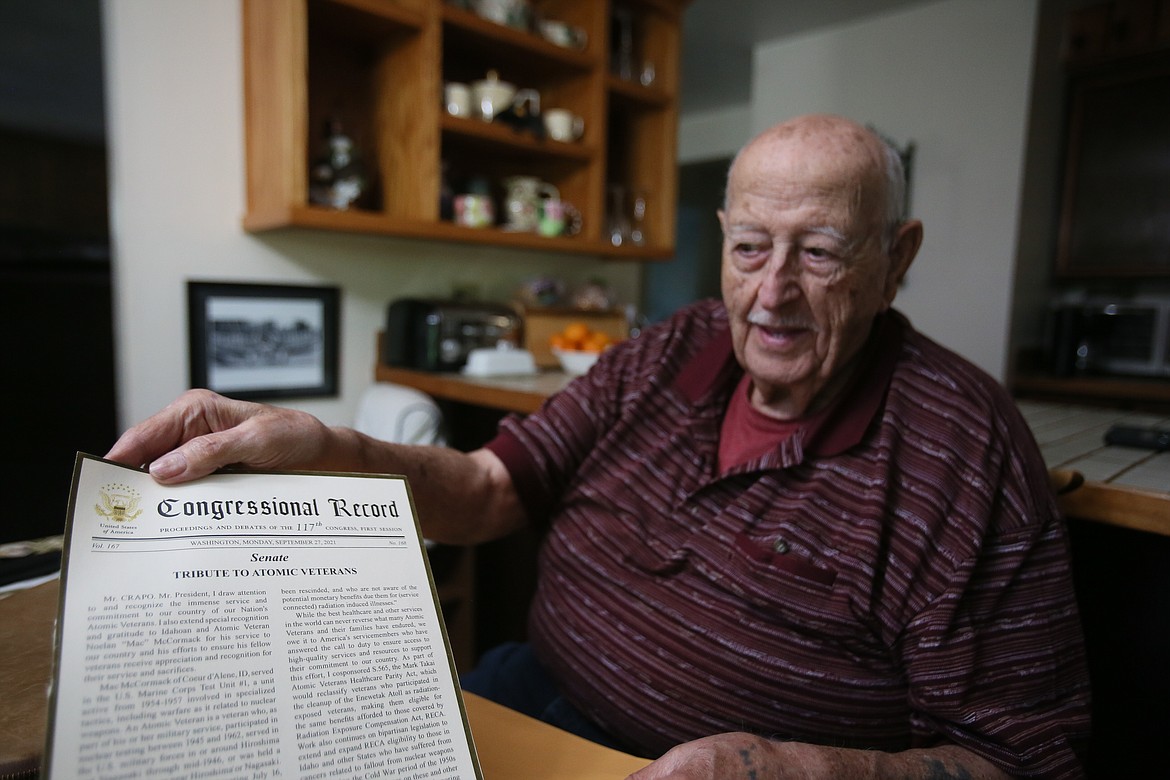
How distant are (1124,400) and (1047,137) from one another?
1160 mm

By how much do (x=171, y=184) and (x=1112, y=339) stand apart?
11.8 ft

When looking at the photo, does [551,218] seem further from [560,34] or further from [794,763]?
[794,763]

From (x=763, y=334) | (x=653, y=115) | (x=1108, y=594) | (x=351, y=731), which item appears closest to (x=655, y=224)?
(x=653, y=115)

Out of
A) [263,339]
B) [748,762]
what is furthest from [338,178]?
[748,762]

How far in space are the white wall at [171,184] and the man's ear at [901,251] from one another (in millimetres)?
1546

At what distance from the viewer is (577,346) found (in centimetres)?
219

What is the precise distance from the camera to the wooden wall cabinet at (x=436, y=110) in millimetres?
1652

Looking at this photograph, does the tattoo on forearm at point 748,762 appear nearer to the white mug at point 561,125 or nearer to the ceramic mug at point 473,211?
the ceramic mug at point 473,211

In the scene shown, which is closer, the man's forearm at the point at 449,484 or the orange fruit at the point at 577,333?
the man's forearm at the point at 449,484

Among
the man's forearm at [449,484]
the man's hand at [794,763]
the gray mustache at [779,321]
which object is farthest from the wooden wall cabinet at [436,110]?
the man's hand at [794,763]

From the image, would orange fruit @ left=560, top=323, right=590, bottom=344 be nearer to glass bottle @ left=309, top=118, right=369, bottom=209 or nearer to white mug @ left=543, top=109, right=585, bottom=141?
white mug @ left=543, top=109, right=585, bottom=141

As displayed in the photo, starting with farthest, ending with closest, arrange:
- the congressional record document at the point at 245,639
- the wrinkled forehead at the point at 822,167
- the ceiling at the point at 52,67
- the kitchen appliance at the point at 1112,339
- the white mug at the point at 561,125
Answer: the kitchen appliance at the point at 1112,339 → the white mug at the point at 561,125 → the ceiling at the point at 52,67 → the wrinkled forehead at the point at 822,167 → the congressional record document at the point at 245,639

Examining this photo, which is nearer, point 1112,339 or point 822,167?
point 822,167

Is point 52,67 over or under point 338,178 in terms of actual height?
over
